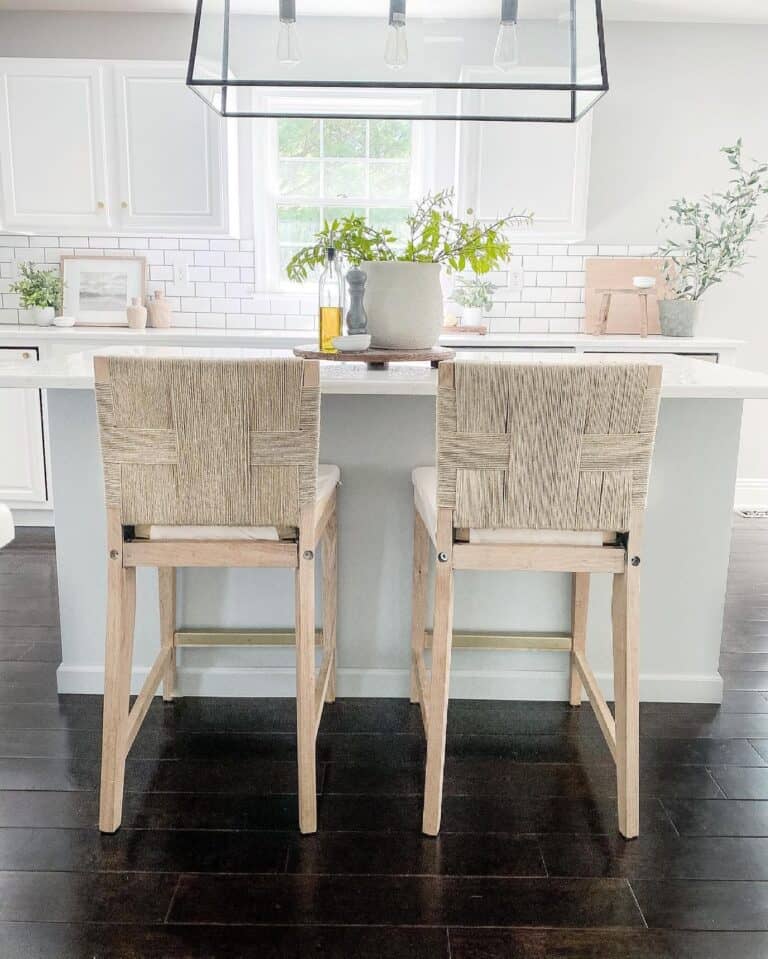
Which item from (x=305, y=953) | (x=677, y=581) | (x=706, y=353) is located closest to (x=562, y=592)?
(x=677, y=581)

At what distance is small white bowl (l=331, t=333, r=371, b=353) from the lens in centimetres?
223

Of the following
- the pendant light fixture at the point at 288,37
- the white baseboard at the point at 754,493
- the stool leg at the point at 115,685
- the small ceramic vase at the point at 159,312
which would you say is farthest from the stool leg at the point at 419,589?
the white baseboard at the point at 754,493

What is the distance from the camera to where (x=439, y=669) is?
1.81 meters

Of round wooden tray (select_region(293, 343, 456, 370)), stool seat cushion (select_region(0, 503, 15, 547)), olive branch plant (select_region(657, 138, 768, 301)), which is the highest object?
olive branch plant (select_region(657, 138, 768, 301))

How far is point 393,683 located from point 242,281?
2.83 metres

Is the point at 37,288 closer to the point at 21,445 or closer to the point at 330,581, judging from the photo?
the point at 21,445

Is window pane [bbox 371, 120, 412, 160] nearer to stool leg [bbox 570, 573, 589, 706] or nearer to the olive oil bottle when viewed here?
the olive oil bottle

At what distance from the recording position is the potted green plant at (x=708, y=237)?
4.23 metres

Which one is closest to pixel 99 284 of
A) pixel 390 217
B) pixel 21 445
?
pixel 21 445

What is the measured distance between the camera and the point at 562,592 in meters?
2.41

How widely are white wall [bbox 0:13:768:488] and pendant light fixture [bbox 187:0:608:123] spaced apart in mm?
2858

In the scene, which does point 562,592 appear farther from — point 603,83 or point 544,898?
point 603,83

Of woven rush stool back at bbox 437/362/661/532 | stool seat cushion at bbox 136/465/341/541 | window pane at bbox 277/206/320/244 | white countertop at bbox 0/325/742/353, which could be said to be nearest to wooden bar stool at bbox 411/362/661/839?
woven rush stool back at bbox 437/362/661/532

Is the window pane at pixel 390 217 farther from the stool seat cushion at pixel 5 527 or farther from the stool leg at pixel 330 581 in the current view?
the stool seat cushion at pixel 5 527
